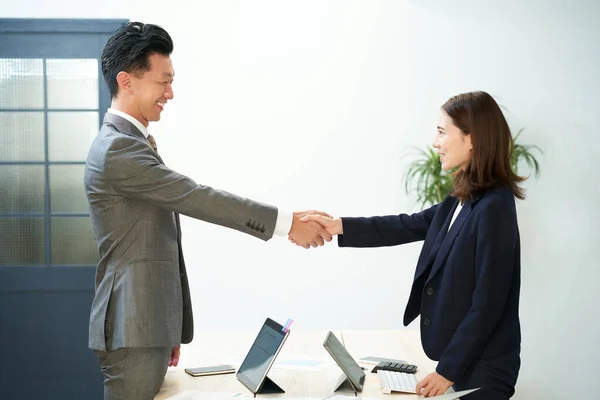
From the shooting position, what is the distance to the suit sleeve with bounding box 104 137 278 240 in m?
2.22

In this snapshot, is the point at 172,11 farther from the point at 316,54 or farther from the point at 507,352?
the point at 507,352

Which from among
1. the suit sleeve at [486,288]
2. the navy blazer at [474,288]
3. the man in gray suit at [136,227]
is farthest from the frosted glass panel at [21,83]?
the suit sleeve at [486,288]

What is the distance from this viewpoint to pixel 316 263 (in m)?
4.73

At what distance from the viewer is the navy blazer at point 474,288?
2150 mm

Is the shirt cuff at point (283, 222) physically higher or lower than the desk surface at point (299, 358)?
higher

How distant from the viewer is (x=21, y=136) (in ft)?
15.0

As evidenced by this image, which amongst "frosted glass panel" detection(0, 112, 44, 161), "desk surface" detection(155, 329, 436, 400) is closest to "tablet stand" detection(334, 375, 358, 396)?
"desk surface" detection(155, 329, 436, 400)

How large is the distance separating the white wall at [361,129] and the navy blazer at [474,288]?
7.71 ft

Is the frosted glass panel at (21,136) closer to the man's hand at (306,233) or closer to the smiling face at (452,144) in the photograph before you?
the man's hand at (306,233)

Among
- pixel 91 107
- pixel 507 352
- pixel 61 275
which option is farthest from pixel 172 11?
pixel 507 352

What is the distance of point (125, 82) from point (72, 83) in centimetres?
235

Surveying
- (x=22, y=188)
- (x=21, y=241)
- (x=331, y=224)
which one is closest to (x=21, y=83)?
(x=22, y=188)

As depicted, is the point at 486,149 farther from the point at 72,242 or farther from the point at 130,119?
the point at 72,242

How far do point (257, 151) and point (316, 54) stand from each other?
751 mm
